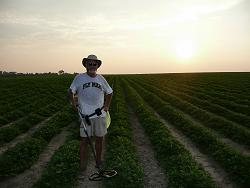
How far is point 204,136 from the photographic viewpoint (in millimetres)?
12867

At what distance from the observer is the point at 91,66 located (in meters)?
8.18

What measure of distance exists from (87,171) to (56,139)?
4.30 metres

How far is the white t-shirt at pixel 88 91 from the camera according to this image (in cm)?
827

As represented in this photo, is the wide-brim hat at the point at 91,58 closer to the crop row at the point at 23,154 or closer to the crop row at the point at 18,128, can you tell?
the crop row at the point at 23,154

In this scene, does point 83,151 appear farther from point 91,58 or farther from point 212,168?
point 212,168

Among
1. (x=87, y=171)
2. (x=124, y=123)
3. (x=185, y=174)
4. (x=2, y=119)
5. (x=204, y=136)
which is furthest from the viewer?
(x=2, y=119)

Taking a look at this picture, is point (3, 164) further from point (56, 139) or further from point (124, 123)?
point (124, 123)

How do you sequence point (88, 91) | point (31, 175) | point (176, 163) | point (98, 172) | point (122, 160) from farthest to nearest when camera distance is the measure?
point (122, 160) < point (176, 163) < point (31, 175) < point (98, 172) < point (88, 91)

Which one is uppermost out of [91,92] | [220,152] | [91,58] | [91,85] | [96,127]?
[91,58]

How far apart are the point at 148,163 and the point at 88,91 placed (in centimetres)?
301

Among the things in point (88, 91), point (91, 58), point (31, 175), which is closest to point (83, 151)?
point (31, 175)

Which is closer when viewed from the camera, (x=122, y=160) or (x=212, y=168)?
(x=212, y=168)

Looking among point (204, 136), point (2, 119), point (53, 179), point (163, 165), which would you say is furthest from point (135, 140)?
point (2, 119)

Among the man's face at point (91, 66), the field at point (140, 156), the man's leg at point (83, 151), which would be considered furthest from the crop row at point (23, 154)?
the man's face at point (91, 66)
